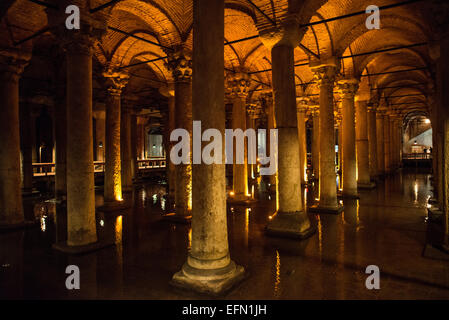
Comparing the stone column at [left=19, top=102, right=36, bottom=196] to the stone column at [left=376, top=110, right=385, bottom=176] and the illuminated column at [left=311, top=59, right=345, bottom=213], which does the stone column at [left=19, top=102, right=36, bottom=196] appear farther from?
the stone column at [left=376, top=110, right=385, bottom=176]

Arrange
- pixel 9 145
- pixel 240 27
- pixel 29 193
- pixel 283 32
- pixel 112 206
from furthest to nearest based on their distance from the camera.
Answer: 1. pixel 29 193
2. pixel 112 206
3. pixel 240 27
4. pixel 9 145
5. pixel 283 32

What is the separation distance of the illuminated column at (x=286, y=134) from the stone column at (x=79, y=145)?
14.2 ft

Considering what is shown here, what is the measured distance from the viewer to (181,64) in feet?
30.2

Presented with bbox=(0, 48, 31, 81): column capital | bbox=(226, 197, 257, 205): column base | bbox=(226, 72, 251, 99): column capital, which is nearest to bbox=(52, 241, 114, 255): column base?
bbox=(0, 48, 31, 81): column capital

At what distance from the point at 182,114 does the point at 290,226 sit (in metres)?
4.69

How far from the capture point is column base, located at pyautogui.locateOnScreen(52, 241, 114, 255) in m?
6.22

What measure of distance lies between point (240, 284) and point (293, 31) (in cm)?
601

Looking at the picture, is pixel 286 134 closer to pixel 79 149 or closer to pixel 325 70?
pixel 325 70

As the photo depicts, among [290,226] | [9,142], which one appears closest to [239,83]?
[290,226]

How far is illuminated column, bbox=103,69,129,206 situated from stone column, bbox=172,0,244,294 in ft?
25.1

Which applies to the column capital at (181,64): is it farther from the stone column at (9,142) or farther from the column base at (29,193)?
the column base at (29,193)
